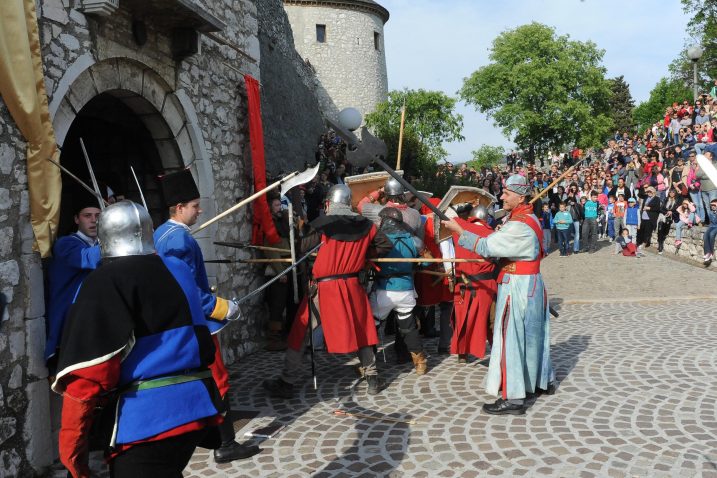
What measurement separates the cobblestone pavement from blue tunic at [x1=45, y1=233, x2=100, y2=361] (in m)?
1.25

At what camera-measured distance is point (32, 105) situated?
149 inches

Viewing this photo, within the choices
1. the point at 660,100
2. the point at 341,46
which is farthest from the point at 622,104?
the point at 341,46

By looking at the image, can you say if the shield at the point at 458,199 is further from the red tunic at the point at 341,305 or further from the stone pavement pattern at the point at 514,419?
the red tunic at the point at 341,305

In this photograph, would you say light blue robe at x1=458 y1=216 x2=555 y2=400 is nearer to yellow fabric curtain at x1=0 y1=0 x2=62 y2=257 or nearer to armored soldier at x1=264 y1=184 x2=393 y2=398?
armored soldier at x1=264 y1=184 x2=393 y2=398

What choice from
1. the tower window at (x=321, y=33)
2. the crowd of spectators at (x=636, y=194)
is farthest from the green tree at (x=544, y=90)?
→ the crowd of spectators at (x=636, y=194)

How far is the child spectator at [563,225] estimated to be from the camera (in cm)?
1497

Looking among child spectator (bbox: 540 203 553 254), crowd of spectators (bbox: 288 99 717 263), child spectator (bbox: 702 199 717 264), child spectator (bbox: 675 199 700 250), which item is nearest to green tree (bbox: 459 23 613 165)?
crowd of spectators (bbox: 288 99 717 263)

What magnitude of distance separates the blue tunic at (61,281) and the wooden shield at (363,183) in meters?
3.69

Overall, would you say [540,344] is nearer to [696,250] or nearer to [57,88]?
[57,88]

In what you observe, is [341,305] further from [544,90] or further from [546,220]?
[544,90]

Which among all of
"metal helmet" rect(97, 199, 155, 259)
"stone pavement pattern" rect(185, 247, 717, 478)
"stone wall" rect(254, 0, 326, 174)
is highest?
"stone wall" rect(254, 0, 326, 174)

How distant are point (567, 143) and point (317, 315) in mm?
31836

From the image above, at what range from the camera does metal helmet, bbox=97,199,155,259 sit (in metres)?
2.27

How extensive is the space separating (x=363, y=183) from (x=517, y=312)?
9.90 feet
